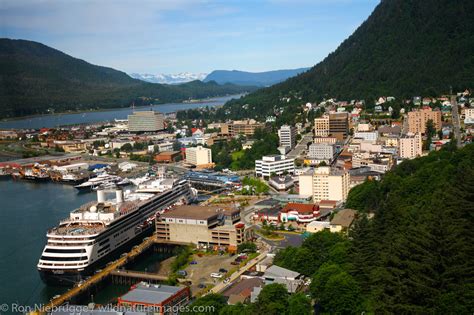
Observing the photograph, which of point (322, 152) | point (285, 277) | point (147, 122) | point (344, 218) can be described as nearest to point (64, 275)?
point (285, 277)

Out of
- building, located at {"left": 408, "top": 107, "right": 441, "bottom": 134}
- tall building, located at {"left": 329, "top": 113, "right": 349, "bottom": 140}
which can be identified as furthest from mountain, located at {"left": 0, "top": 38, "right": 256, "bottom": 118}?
building, located at {"left": 408, "top": 107, "right": 441, "bottom": 134}

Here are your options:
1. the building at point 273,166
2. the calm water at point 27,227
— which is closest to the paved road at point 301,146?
the building at point 273,166

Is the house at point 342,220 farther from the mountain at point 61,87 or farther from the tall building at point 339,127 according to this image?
the mountain at point 61,87

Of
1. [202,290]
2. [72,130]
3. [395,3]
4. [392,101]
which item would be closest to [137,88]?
[72,130]

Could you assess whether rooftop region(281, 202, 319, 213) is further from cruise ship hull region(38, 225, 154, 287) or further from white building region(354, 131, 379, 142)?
white building region(354, 131, 379, 142)

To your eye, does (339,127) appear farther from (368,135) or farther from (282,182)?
(282,182)
